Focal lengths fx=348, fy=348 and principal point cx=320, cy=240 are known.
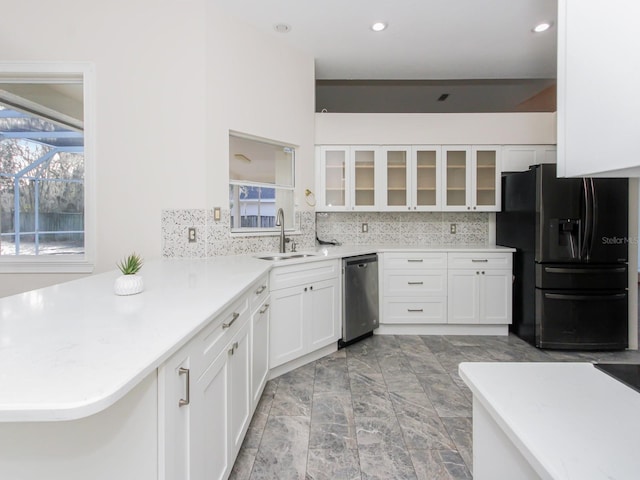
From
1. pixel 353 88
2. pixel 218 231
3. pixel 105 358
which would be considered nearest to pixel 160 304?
pixel 105 358

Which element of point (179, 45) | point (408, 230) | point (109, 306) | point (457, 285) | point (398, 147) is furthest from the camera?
point (408, 230)

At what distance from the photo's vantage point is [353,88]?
5.02 meters

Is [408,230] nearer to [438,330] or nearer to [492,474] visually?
[438,330]

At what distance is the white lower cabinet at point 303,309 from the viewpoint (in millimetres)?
2600

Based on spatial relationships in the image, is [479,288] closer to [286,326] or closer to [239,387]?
[286,326]

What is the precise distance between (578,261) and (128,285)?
3.58 metres

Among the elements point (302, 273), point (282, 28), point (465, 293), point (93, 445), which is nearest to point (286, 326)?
point (302, 273)

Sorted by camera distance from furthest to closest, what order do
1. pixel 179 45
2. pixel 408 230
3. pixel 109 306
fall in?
pixel 408 230
pixel 179 45
pixel 109 306

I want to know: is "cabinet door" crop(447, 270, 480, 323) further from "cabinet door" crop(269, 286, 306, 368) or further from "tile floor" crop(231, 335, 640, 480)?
"cabinet door" crop(269, 286, 306, 368)

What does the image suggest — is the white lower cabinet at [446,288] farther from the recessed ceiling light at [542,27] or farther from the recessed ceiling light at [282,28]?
→ the recessed ceiling light at [282,28]

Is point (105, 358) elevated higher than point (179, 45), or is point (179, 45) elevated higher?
point (179, 45)

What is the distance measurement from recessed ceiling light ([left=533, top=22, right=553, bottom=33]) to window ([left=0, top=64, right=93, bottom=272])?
3934 mm

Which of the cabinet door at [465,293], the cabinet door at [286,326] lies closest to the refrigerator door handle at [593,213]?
the cabinet door at [465,293]

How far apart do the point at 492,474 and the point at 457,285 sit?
3148 millimetres
